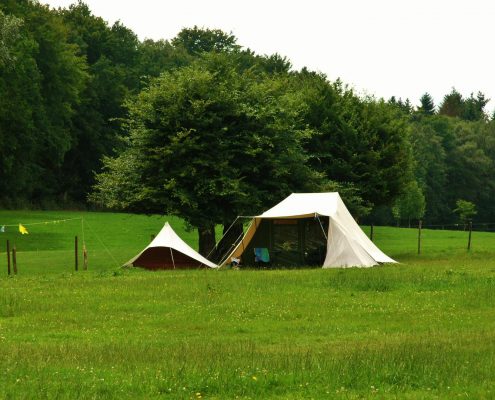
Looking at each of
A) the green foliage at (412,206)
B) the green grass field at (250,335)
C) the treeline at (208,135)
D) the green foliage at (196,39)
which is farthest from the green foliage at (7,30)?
the green foliage at (196,39)

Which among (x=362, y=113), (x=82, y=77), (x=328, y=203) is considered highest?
(x=82, y=77)

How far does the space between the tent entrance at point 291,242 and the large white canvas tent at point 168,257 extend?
2.21 metres

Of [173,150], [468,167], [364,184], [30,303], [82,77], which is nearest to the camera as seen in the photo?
[30,303]

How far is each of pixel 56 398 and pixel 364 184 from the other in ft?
130

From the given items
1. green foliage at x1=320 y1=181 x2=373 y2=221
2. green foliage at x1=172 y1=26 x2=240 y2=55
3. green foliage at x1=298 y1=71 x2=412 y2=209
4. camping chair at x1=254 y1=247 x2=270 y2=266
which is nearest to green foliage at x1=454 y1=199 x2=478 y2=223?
green foliage at x1=172 y1=26 x2=240 y2=55

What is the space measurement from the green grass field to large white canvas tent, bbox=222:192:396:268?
4965 mm

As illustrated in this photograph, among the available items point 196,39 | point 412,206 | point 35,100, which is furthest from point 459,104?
point 35,100

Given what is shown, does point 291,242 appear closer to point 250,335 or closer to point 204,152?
point 204,152

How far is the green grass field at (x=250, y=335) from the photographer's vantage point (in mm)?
10164

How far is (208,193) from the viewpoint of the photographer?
3856 centimetres

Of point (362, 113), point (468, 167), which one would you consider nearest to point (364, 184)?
point (362, 113)

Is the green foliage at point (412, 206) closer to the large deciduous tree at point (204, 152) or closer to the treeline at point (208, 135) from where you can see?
the treeline at point (208, 135)

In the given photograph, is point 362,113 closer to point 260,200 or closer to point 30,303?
point 260,200

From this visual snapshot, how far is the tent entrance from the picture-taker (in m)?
35.6
